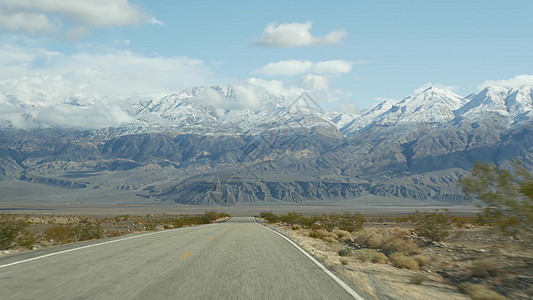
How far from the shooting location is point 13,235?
722 inches

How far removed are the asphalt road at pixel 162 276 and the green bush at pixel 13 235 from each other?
4248mm

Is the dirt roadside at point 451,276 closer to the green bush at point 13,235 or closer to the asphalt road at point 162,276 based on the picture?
the asphalt road at point 162,276

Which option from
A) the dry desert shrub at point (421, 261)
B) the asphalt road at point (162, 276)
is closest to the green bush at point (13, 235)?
the asphalt road at point (162, 276)

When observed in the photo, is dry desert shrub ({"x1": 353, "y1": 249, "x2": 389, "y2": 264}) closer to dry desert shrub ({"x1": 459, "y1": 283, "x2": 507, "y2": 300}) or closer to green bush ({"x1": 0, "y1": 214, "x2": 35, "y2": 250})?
dry desert shrub ({"x1": 459, "y1": 283, "x2": 507, "y2": 300})

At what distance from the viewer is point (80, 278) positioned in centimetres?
969

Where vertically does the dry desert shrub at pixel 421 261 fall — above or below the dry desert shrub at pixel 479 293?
below

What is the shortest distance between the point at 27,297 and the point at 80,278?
193 centimetres

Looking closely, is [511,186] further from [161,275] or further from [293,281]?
[161,275]

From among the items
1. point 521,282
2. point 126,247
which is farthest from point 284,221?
point 521,282

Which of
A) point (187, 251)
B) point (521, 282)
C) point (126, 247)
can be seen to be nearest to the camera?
point (521, 282)

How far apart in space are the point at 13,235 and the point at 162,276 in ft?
36.9

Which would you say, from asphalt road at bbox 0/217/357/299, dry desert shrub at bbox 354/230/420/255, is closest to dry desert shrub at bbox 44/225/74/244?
asphalt road at bbox 0/217/357/299

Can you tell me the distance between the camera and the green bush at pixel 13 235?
17986 mm

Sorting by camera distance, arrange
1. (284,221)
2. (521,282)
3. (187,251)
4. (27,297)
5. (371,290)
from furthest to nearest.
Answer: (284,221), (187,251), (521,282), (371,290), (27,297)
